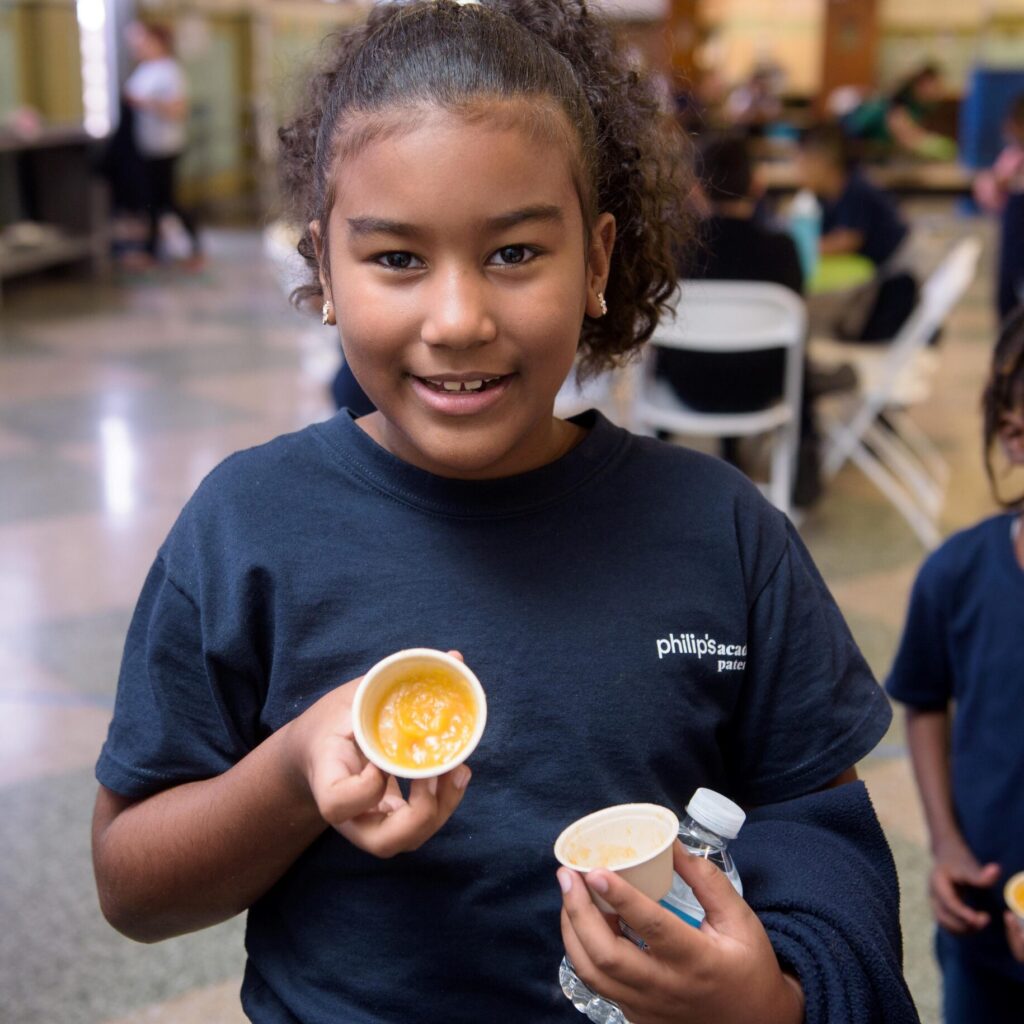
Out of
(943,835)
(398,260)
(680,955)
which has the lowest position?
(943,835)

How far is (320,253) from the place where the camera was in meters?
1.16

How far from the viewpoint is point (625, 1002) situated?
0.93 m

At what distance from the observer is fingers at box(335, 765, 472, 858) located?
0.89 metres

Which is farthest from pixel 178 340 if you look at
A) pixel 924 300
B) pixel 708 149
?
pixel 924 300

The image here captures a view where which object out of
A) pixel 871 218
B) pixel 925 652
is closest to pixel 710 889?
pixel 925 652

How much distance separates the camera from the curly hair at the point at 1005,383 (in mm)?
1825

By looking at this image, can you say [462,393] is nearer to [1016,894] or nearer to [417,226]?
[417,226]

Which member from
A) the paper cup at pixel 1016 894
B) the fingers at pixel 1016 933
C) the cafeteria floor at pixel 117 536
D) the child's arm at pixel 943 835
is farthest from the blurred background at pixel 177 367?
the paper cup at pixel 1016 894

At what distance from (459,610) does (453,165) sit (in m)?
0.36

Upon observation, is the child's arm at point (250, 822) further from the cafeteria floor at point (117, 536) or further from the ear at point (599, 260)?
the cafeteria floor at point (117, 536)

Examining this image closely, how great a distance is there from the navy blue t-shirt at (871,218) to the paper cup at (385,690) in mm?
5666

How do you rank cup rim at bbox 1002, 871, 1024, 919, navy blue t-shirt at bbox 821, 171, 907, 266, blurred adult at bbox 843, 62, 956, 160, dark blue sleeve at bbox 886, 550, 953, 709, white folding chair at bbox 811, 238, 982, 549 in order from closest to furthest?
1. cup rim at bbox 1002, 871, 1024, 919
2. dark blue sleeve at bbox 886, 550, 953, 709
3. white folding chair at bbox 811, 238, 982, 549
4. navy blue t-shirt at bbox 821, 171, 907, 266
5. blurred adult at bbox 843, 62, 956, 160

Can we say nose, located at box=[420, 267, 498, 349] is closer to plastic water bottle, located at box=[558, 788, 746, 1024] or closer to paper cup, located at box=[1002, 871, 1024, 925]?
plastic water bottle, located at box=[558, 788, 746, 1024]

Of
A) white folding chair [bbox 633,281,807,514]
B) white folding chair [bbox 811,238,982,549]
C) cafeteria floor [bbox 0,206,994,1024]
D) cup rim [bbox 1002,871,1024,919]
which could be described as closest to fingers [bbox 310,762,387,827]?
cup rim [bbox 1002,871,1024,919]
